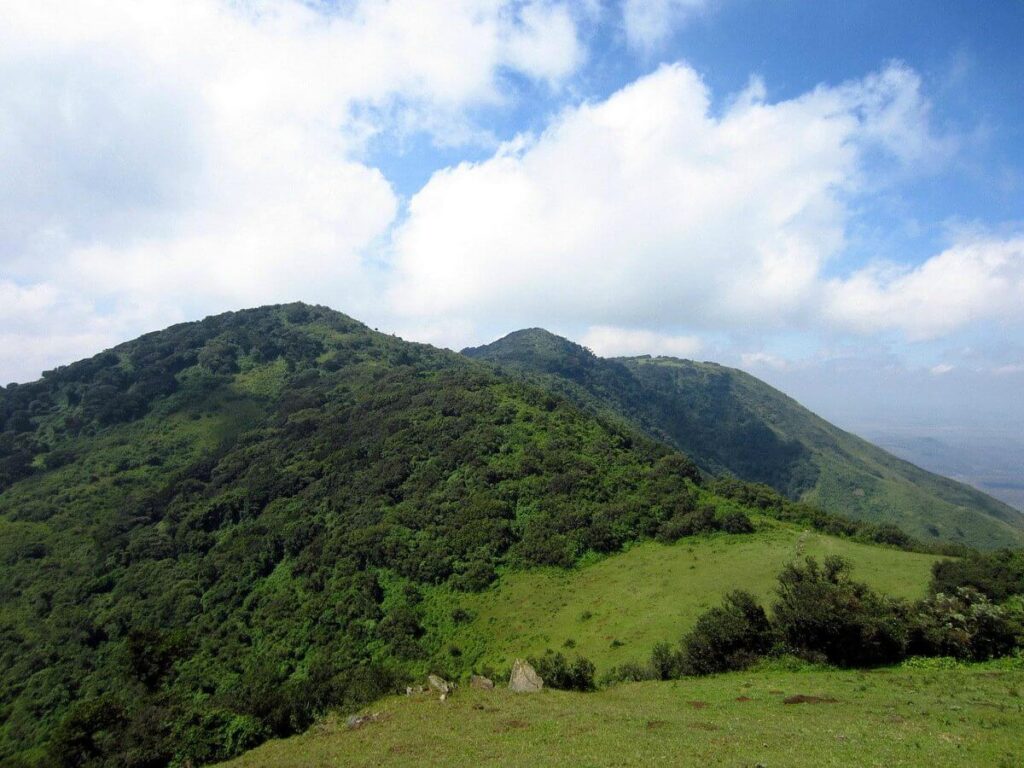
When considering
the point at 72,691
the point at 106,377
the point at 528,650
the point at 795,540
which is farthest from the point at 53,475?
the point at 795,540

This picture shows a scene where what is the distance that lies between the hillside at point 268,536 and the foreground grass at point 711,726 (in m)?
8.07

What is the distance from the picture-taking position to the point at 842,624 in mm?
33812

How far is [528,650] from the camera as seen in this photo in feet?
150

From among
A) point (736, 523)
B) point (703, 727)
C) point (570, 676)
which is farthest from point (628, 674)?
point (736, 523)

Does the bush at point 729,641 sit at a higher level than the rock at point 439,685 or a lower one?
higher

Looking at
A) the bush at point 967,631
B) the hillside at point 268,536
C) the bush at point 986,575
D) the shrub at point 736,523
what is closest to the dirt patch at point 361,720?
the hillside at point 268,536

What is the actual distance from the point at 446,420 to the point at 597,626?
51.2 metres

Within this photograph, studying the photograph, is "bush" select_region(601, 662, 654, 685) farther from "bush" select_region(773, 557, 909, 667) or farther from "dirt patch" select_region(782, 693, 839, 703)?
"dirt patch" select_region(782, 693, 839, 703)

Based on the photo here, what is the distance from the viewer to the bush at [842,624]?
33031 millimetres

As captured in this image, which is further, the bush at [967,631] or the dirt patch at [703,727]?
the bush at [967,631]

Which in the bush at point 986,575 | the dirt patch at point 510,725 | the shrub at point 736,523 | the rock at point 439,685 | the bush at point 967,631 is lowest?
the rock at point 439,685

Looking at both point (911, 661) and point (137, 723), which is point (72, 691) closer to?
point (137, 723)

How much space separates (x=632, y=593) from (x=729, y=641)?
575 inches

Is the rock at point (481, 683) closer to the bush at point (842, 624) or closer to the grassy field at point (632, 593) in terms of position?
the grassy field at point (632, 593)
